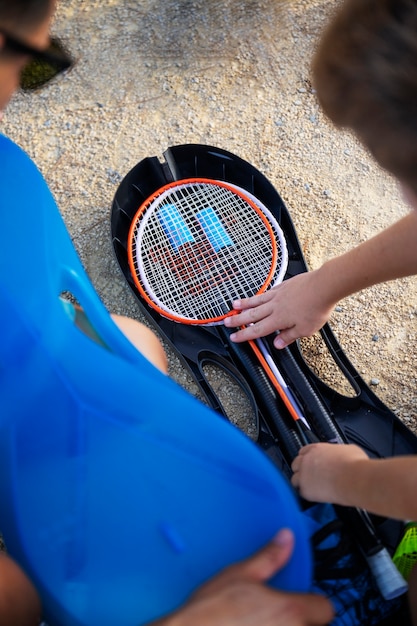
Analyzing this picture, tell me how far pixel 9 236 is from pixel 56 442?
1.26ft

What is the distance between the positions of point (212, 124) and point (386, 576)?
137cm

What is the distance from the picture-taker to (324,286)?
1.27 meters

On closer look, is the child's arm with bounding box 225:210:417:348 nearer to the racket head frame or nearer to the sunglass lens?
the racket head frame

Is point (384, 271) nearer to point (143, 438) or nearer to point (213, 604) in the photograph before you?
point (143, 438)

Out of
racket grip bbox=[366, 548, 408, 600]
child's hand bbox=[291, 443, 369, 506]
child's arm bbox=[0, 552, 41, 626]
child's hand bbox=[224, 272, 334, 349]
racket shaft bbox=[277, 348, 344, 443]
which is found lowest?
racket grip bbox=[366, 548, 408, 600]

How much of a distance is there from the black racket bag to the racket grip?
0.02 m

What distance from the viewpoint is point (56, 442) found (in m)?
0.87

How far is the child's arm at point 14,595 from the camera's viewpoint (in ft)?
3.01

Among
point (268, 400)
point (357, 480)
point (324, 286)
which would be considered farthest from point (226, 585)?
point (324, 286)

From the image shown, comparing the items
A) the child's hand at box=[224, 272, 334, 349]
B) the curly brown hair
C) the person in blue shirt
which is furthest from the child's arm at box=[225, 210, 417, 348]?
the person in blue shirt

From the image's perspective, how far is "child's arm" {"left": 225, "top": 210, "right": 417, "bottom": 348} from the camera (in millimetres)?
1188

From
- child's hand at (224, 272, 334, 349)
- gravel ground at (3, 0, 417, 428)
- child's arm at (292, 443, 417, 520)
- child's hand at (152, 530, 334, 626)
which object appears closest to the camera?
child's hand at (152, 530, 334, 626)

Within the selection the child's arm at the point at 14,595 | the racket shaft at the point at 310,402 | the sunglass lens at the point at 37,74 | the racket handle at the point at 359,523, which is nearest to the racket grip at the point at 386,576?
the racket handle at the point at 359,523

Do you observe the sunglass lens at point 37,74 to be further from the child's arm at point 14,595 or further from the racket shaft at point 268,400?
the child's arm at point 14,595
